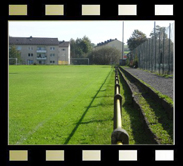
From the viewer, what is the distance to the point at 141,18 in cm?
242

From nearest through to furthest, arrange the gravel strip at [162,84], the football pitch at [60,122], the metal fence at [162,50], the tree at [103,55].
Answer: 1. the football pitch at [60,122]
2. the gravel strip at [162,84]
3. the metal fence at [162,50]
4. the tree at [103,55]

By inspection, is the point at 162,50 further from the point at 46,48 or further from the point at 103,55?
the point at 46,48

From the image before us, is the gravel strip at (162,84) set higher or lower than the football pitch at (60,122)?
higher

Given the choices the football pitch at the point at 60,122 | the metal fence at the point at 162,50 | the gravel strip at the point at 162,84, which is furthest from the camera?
the metal fence at the point at 162,50

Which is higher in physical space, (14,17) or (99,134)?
(14,17)

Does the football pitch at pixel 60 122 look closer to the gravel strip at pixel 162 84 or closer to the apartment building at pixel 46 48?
the gravel strip at pixel 162 84

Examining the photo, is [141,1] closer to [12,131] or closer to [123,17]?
[123,17]

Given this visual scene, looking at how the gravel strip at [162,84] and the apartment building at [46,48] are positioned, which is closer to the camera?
the gravel strip at [162,84]

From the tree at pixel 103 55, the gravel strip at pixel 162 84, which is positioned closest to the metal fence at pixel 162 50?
the gravel strip at pixel 162 84

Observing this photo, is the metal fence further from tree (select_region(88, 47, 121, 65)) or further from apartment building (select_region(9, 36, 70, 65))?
apartment building (select_region(9, 36, 70, 65))

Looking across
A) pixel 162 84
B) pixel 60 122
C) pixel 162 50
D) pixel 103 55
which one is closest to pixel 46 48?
pixel 103 55

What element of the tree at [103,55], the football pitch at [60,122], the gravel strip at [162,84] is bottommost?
the football pitch at [60,122]
